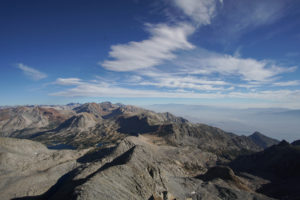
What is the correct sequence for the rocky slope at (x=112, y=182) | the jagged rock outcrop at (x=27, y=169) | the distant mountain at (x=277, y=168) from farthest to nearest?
the distant mountain at (x=277, y=168) < the jagged rock outcrop at (x=27, y=169) < the rocky slope at (x=112, y=182)

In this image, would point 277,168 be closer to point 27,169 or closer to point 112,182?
point 112,182

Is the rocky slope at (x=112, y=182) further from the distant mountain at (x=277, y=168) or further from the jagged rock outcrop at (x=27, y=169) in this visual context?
the distant mountain at (x=277, y=168)

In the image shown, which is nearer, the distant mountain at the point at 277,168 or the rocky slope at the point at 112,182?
the rocky slope at the point at 112,182

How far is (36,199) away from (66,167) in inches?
1097

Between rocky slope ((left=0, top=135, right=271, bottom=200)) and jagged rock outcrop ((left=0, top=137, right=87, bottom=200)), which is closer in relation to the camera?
rocky slope ((left=0, top=135, right=271, bottom=200))

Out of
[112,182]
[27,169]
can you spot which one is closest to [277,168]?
[112,182]

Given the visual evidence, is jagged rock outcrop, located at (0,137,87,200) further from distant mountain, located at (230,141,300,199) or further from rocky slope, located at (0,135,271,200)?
distant mountain, located at (230,141,300,199)

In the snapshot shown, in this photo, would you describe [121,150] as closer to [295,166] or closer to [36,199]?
[36,199]

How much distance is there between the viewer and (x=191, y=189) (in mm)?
64125

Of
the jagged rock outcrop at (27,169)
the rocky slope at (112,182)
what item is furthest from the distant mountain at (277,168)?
the jagged rock outcrop at (27,169)

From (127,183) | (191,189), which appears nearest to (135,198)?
(127,183)

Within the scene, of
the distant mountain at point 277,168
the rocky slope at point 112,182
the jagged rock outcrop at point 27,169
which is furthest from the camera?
the distant mountain at point 277,168

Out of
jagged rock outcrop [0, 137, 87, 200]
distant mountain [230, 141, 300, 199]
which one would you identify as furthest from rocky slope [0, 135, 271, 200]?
distant mountain [230, 141, 300, 199]

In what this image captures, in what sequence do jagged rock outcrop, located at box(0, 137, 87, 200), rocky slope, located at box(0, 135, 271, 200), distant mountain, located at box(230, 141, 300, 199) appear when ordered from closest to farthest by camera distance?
rocky slope, located at box(0, 135, 271, 200) → jagged rock outcrop, located at box(0, 137, 87, 200) → distant mountain, located at box(230, 141, 300, 199)
